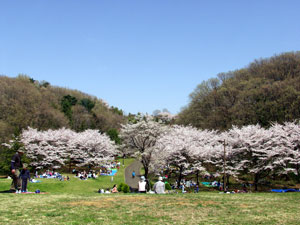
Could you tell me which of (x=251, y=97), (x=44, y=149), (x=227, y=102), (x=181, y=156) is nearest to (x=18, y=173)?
(x=181, y=156)

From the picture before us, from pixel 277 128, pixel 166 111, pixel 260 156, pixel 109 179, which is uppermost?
pixel 166 111

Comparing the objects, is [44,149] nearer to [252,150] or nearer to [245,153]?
[245,153]

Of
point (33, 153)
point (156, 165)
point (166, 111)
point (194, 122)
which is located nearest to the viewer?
point (156, 165)

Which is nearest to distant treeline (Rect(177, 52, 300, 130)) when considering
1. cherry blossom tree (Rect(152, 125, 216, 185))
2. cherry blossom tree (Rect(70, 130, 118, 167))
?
cherry blossom tree (Rect(152, 125, 216, 185))

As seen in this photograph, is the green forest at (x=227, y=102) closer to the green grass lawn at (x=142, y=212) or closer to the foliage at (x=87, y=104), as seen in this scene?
the foliage at (x=87, y=104)

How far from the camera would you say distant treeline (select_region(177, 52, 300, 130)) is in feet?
169

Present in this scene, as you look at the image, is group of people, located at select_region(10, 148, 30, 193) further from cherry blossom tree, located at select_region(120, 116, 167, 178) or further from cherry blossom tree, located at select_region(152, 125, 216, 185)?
cherry blossom tree, located at select_region(152, 125, 216, 185)

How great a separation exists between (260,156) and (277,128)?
14.1ft

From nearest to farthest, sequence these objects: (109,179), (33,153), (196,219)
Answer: (196,219) → (109,179) → (33,153)

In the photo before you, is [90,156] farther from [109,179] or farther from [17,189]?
[17,189]

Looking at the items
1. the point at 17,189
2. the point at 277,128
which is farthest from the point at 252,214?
the point at 277,128

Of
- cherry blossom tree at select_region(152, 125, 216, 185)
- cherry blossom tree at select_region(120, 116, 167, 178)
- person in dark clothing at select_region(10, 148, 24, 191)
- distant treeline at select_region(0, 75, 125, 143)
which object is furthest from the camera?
distant treeline at select_region(0, 75, 125, 143)

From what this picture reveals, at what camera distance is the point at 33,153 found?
48.0 metres

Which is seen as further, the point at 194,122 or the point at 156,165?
the point at 194,122
